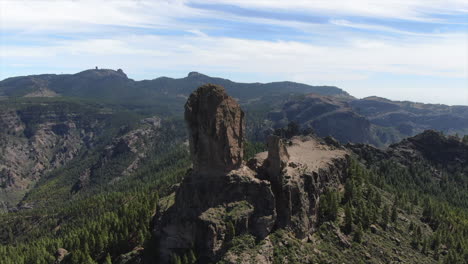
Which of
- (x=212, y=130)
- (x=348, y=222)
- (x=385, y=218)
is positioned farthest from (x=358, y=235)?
(x=212, y=130)

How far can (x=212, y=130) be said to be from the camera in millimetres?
123125

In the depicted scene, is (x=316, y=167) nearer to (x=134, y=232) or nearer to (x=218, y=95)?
(x=218, y=95)

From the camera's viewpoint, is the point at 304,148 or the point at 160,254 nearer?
the point at 160,254

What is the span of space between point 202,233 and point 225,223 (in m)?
7.66

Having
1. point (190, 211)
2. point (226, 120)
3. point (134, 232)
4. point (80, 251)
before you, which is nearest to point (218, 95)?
point (226, 120)

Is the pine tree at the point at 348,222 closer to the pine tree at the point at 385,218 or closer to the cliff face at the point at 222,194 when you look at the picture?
the cliff face at the point at 222,194

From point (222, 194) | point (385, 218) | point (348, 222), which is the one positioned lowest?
point (385, 218)

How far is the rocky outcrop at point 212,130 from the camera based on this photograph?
404ft

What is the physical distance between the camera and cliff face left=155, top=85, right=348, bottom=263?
11656 centimetres

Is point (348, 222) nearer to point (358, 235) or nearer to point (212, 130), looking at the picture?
point (358, 235)

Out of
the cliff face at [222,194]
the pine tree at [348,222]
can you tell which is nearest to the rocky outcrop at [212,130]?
the cliff face at [222,194]

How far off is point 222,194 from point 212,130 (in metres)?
21.1

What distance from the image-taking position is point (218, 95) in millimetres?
122938

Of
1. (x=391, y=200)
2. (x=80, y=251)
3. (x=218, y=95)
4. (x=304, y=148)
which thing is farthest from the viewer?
(x=304, y=148)
